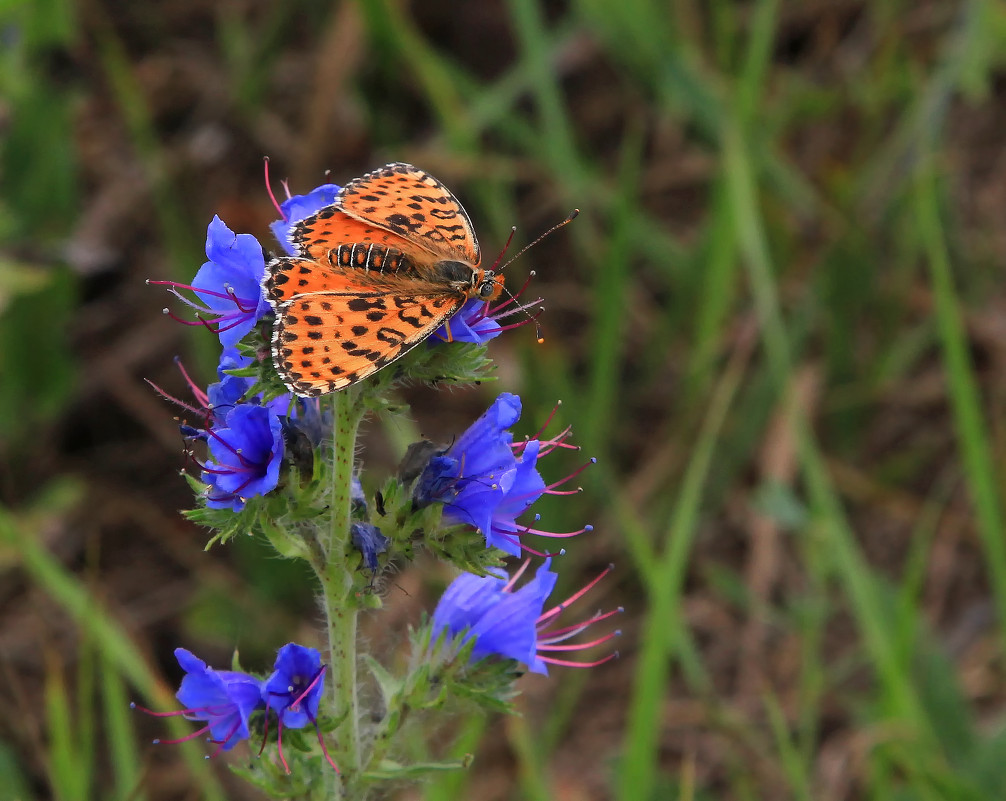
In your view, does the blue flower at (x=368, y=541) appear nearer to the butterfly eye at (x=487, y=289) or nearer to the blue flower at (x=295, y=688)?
the blue flower at (x=295, y=688)

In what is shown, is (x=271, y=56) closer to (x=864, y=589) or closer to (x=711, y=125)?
(x=711, y=125)

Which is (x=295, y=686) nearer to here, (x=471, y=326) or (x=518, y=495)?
(x=518, y=495)

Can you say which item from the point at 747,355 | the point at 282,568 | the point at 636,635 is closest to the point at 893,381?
the point at 747,355

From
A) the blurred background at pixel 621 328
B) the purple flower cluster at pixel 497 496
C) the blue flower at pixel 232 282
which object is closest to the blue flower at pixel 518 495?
the purple flower cluster at pixel 497 496

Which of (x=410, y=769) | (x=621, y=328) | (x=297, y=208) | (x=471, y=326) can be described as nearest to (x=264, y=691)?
(x=410, y=769)

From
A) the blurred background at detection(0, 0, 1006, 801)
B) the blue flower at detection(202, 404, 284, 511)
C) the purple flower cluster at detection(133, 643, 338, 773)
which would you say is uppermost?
the blue flower at detection(202, 404, 284, 511)

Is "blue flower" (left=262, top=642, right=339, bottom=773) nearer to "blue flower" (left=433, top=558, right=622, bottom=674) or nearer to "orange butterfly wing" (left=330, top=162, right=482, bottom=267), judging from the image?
"blue flower" (left=433, top=558, right=622, bottom=674)

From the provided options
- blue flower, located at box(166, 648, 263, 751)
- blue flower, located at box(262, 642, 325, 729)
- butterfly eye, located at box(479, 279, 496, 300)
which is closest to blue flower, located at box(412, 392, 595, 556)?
butterfly eye, located at box(479, 279, 496, 300)
